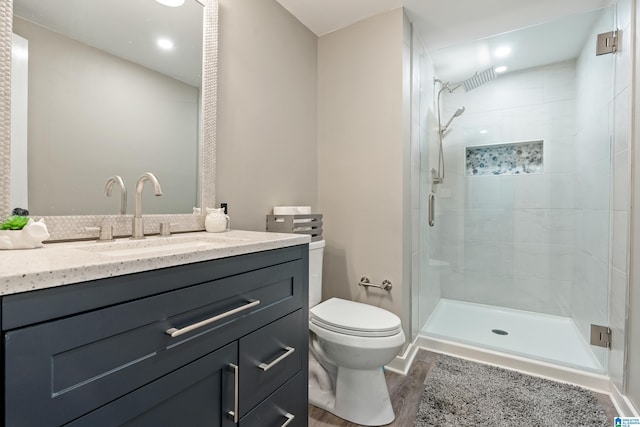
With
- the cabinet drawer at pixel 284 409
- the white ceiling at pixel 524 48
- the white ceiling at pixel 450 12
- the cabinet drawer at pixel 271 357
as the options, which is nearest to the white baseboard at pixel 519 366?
the cabinet drawer at pixel 284 409

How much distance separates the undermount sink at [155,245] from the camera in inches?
38.2

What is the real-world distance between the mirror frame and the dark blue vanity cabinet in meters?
0.60

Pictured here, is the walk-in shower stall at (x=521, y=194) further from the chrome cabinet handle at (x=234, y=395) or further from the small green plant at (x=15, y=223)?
the small green plant at (x=15, y=223)

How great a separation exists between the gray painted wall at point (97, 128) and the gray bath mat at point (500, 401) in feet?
5.45

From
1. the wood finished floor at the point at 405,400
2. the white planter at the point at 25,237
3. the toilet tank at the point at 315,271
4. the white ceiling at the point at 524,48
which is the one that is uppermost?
the white ceiling at the point at 524,48

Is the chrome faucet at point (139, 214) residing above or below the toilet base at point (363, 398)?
above

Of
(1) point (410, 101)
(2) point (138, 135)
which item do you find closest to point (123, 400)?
(2) point (138, 135)

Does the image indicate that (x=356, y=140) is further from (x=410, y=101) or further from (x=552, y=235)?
(x=552, y=235)

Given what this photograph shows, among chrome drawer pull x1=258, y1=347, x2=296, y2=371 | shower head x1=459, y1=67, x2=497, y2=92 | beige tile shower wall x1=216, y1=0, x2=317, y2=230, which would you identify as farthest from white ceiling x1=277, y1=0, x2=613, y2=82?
chrome drawer pull x1=258, y1=347, x2=296, y2=371

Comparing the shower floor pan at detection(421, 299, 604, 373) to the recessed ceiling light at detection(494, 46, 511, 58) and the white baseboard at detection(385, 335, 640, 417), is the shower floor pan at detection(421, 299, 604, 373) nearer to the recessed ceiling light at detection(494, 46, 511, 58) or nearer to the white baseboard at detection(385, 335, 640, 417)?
the white baseboard at detection(385, 335, 640, 417)

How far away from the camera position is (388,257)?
199cm

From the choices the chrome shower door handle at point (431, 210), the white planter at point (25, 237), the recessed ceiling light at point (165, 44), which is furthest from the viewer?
the chrome shower door handle at point (431, 210)

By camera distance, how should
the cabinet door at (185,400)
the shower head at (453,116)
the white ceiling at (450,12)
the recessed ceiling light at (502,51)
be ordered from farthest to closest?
the shower head at (453,116), the recessed ceiling light at (502,51), the white ceiling at (450,12), the cabinet door at (185,400)

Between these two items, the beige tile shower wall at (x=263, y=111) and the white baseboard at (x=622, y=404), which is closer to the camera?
the white baseboard at (x=622, y=404)
